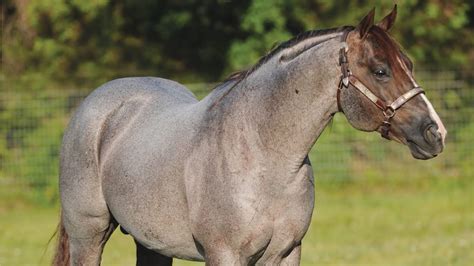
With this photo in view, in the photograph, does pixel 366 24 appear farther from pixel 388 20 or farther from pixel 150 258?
pixel 150 258

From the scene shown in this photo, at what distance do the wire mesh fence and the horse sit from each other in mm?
10707

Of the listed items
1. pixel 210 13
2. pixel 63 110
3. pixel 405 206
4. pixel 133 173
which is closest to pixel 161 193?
pixel 133 173

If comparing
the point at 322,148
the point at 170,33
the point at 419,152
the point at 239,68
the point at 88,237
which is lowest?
the point at 322,148

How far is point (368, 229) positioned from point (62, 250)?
733 cm

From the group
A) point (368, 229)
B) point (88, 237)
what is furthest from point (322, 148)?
point (88, 237)

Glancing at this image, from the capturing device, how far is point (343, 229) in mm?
13578

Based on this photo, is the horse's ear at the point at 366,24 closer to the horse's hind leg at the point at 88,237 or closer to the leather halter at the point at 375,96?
the leather halter at the point at 375,96

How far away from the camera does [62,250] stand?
677cm

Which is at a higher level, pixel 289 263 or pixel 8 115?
pixel 289 263

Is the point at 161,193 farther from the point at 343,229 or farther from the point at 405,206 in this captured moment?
the point at 405,206

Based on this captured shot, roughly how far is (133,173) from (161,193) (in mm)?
348

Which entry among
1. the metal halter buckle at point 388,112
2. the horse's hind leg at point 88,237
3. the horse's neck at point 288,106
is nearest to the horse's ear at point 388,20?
the horse's neck at point 288,106

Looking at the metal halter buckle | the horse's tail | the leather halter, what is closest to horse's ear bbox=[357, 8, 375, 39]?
the leather halter

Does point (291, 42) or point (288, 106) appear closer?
point (288, 106)
